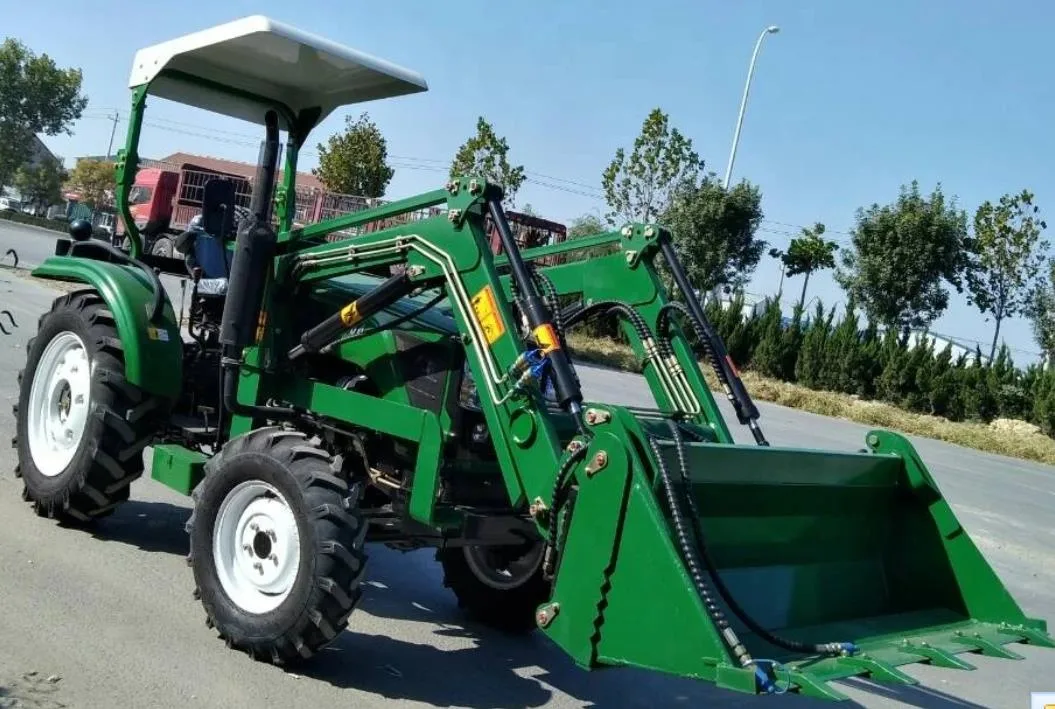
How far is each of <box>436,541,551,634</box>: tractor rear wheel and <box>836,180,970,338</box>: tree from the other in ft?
95.8

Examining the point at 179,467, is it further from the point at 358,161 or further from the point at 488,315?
the point at 358,161

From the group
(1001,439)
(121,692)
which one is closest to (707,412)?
(121,692)

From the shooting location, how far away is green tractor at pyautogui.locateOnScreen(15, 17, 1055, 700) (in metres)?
3.83

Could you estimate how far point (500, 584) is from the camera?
220 inches

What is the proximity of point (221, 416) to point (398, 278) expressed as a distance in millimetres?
1328

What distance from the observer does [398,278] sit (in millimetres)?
4816

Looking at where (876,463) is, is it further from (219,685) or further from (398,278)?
(219,685)

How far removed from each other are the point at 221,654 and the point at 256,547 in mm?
468

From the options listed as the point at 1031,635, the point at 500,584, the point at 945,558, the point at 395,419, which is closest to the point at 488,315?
the point at 395,419

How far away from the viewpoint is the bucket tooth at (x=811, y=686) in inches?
130

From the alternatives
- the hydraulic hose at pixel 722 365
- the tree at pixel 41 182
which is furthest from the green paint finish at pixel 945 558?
the tree at pixel 41 182

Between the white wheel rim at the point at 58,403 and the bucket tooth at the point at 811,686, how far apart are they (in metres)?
4.26

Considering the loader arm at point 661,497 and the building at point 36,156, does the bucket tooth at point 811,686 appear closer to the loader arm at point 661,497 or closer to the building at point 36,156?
the loader arm at point 661,497

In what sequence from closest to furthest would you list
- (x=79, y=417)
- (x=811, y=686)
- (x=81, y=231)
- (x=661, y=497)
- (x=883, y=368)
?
(x=811, y=686) → (x=661, y=497) → (x=79, y=417) → (x=81, y=231) → (x=883, y=368)
